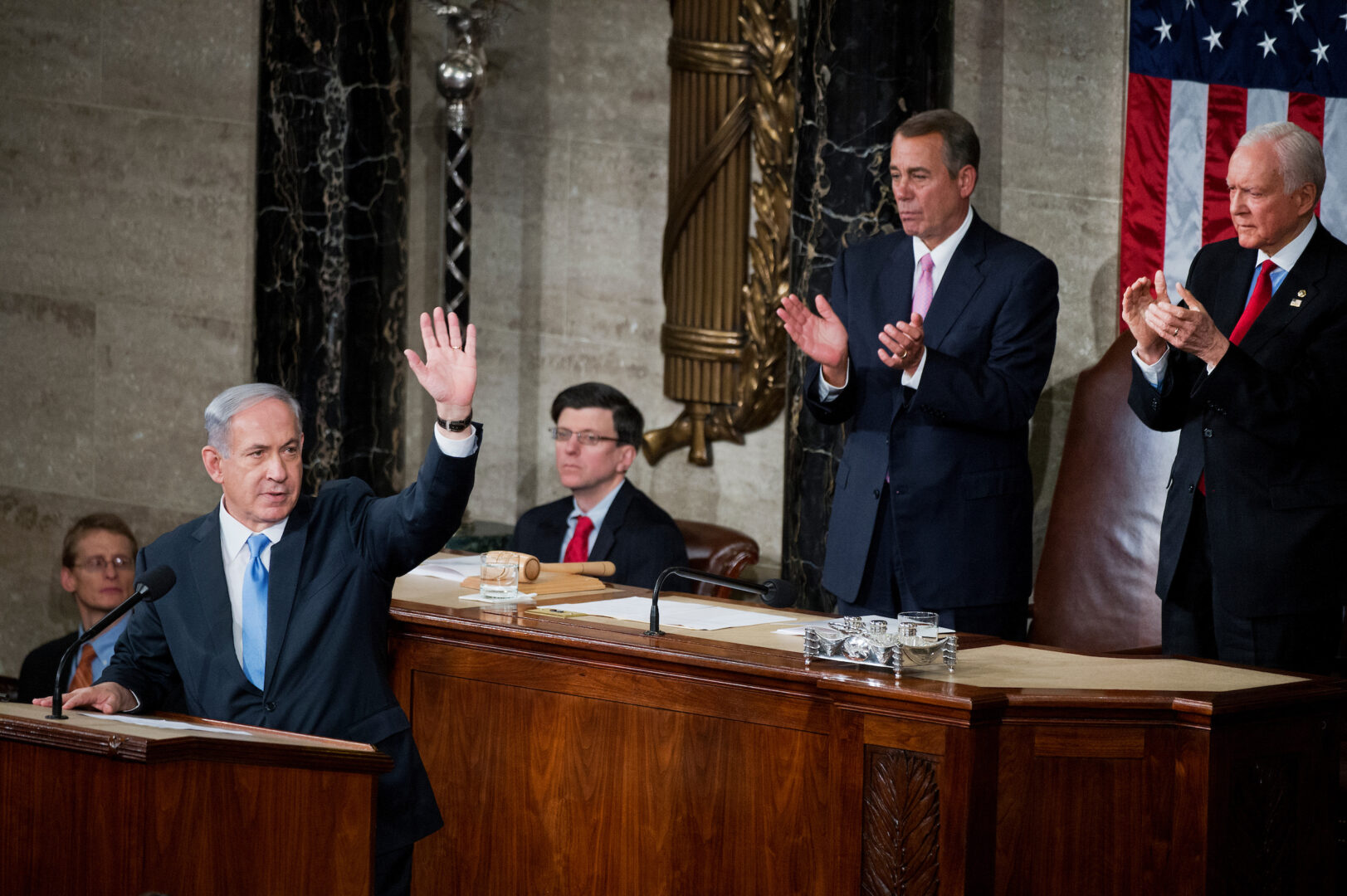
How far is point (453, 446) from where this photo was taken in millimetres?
3178

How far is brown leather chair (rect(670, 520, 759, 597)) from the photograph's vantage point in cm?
534

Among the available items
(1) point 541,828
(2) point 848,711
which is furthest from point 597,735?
(2) point 848,711

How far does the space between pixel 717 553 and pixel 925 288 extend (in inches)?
59.2

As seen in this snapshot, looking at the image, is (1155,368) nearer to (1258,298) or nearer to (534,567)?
(1258,298)

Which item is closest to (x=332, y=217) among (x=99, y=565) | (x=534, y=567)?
(x=99, y=565)

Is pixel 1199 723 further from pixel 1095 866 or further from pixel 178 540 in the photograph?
pixel 178 540

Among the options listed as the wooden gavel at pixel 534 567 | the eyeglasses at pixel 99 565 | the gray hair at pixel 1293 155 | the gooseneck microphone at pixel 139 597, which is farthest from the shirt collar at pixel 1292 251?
the eyeglasses at pixel 99 565

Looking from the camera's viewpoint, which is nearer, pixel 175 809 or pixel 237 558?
pixel 175 809

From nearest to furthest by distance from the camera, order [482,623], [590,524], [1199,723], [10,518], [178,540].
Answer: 1. [1199,723]
2. [178,540]
3. [482,623]
4. [590,524]
5. [10,518]

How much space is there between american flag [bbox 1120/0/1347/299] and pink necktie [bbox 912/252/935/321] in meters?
1.73

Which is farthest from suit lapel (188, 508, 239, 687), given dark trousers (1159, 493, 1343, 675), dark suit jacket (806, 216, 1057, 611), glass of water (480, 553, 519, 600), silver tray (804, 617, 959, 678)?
dark trousers (1159, 493, 1343, 675)

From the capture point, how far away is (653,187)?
6.79 meters

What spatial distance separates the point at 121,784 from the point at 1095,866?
1.67m

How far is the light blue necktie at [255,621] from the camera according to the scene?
131 inches
